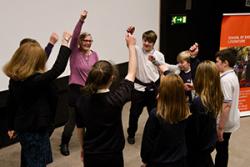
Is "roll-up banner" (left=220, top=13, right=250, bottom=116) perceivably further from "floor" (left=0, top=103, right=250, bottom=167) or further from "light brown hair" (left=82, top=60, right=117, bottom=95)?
"light brown hair" (left=82, top=60, right=117, bottom=95)

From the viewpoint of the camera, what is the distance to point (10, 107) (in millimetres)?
2365

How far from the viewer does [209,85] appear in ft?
7.68

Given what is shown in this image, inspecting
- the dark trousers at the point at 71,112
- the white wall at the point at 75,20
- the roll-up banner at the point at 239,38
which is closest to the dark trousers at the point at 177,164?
the dark trousers at the point at 71,112

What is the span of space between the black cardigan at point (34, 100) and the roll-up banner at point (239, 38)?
2.77m

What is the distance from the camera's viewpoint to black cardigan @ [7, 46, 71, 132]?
2229 mm

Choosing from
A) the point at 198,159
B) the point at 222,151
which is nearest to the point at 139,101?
the point at 222,151

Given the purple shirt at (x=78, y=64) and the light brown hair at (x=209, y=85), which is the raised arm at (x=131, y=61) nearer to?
the light brown hair at (x=209, y=85)

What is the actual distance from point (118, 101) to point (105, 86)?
0.11m

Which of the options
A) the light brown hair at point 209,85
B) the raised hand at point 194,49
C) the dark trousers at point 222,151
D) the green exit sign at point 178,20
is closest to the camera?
the light brown hair at point 209,85

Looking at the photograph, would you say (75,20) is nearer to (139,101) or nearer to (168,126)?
(139,101)

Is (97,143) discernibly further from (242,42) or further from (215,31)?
(215,31)

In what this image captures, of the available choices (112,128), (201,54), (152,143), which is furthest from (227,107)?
(201,54)

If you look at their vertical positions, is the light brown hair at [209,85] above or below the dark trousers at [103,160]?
above

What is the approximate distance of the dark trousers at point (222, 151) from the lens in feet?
9.14
